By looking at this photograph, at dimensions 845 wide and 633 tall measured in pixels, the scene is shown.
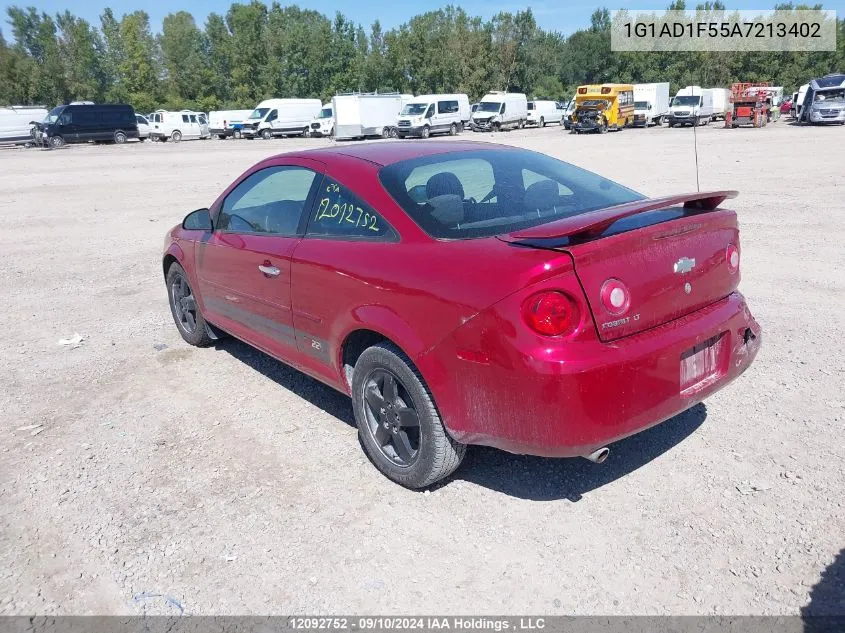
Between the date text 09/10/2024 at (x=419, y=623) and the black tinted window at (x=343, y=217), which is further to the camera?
the black tinted window at (x=343, y=217)

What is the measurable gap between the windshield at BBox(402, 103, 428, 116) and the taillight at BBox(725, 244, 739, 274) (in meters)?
40.4

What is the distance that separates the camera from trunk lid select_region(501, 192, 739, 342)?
9.16 ft

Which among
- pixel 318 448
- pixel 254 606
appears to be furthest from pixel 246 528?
pixel 318 448

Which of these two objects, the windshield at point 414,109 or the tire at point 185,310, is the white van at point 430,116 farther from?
the tire at point 185,310

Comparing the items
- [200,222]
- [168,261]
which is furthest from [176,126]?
[200,222]

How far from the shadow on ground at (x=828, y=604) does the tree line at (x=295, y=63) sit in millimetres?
72939

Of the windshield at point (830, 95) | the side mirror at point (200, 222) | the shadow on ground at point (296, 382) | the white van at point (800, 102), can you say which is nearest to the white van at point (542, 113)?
the white van at point (800, 102)

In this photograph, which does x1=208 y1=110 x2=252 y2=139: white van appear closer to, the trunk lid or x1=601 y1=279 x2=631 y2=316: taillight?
the trunk lid

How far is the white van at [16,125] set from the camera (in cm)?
4366

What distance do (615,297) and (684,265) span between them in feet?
1.61

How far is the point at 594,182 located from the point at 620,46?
8263cm

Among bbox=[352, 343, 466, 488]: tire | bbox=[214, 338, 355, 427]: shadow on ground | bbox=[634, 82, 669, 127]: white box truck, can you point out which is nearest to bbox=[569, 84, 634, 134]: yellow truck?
bbox=[634, 82, 669, 127]: white box truck

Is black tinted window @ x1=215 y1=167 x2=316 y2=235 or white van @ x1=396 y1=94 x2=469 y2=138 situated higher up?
white van @ x1=396 y1=94 x2=469 y2=138

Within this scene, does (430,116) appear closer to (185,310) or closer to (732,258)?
(185,310)
